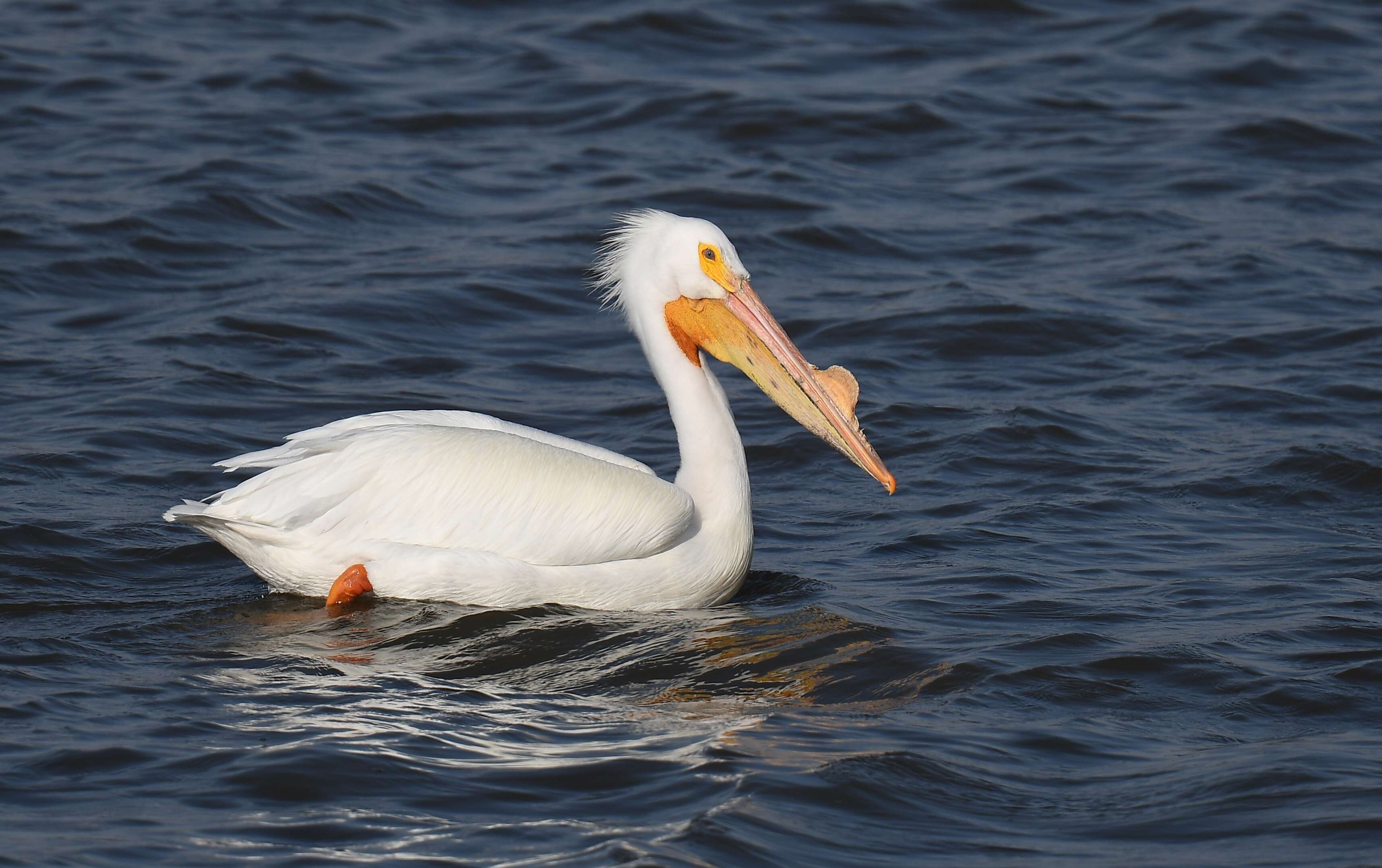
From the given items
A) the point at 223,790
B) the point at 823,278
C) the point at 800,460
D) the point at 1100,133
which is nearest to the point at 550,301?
the point at 823,278

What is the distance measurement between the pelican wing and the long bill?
552 mm

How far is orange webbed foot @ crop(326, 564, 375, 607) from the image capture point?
5016 mm

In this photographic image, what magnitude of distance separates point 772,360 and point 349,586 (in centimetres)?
141

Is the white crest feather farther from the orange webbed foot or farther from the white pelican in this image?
the orange webbed foot

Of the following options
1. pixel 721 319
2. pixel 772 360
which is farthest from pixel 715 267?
pixel 772 360

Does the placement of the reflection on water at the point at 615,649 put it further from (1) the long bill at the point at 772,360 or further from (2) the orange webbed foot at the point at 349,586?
(1) the long bill at the point at 772,360

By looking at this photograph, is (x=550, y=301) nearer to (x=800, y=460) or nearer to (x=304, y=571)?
(x=800, y=460)

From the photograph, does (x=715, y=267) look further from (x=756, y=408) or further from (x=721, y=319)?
(x=756, y=408)

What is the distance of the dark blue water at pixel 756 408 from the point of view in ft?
12.7

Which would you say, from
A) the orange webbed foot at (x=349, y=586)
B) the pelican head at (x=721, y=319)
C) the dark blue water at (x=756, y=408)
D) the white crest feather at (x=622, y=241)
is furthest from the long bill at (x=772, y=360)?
the orange webbed foot at (x=349, y=586)

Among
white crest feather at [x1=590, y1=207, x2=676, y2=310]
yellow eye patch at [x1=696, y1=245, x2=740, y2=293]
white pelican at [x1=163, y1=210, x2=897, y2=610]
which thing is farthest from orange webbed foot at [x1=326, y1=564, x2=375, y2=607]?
yellow eye patch at [x1=696, y1=245, x2=740, y2=293]

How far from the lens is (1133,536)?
5.98m

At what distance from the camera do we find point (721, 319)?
17.9ft

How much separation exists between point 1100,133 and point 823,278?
2.93 metres
